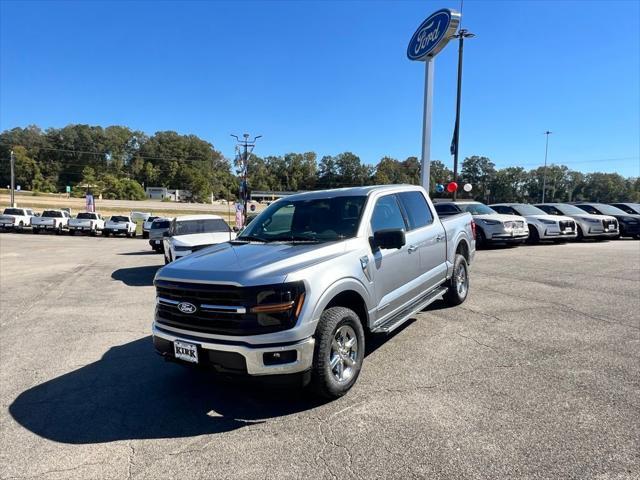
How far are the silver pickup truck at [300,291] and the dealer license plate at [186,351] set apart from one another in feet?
0.03

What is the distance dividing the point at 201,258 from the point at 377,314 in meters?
1.81

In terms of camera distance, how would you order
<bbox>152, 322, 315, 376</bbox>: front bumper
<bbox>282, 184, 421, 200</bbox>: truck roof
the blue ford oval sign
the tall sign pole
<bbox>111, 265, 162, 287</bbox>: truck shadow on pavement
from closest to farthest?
<bbox>152, 322, 315, 376</bbox>: front bumper
<bbox>282, 184, 421, 200</bbox>: truck roof
<bbox>111, 265, 162, 287</bbox>: truck shadow on pavement
the blue ford oval sign
the tall sign pole

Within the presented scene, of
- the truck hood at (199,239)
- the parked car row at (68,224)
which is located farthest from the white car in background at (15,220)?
the truck hood at (199,239)

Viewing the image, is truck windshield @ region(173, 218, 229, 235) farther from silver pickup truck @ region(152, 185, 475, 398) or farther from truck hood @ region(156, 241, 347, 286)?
truck hood @ region(156, 241, 347, 286)

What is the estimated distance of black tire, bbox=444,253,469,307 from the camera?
21.3ft


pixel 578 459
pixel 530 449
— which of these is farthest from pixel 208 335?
pixel 578 459

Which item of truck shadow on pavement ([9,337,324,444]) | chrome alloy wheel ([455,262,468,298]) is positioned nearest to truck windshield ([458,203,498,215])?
chrome alloy wheel ([455,262,468,298])

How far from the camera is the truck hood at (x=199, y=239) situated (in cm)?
1094

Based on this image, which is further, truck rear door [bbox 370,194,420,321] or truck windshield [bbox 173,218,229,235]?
truck windshield [bbox 173,218,229,235]

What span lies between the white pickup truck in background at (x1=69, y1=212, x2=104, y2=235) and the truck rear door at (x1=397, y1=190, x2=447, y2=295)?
34.9 m

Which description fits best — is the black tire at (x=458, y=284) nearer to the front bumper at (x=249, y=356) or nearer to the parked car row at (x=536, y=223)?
the front bumper at (x=249, y=356)

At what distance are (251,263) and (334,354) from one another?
42.3 inches

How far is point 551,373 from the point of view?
13.6 feet

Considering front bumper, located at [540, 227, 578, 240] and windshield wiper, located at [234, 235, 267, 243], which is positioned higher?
windshield wiper, located at [234, 235, 267, 243]
